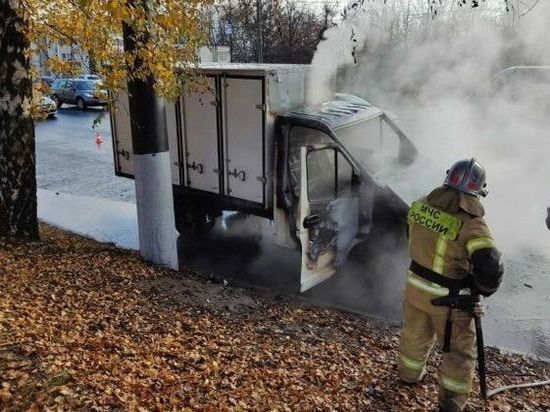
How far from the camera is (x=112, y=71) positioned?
539cm

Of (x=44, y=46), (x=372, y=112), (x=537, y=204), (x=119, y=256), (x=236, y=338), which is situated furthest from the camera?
(x=537, y=204)

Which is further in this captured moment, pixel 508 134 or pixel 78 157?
pixel 78 157

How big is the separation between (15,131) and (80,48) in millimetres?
1183

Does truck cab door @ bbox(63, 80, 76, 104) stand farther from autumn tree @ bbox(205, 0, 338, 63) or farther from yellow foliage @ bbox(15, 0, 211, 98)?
yellow foliage @ bbox(15, 0, 211, 98)

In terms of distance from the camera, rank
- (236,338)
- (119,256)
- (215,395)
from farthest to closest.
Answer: (119,256) → (236,338) → (215,395)

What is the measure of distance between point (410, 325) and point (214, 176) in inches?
153

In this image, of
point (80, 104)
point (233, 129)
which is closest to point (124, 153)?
point (233, 129)

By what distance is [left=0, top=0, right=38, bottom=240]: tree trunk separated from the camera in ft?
18.3

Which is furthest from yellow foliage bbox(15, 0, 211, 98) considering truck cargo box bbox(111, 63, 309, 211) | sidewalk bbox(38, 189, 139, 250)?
sidewalk bbox(38, 189, 139, 250)

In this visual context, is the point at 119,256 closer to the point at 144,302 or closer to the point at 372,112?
the point at 144,302

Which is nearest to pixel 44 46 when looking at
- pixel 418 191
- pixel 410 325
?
pixel 418 191

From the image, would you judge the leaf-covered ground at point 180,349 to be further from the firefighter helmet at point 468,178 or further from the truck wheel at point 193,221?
the truck wheel at point 193,221

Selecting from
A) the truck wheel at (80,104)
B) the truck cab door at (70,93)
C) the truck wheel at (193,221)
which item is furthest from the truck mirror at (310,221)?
the truck cab door at (70,93)

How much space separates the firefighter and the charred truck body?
1.99 metres
